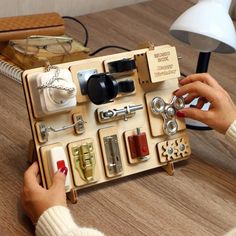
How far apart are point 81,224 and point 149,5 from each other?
40.0 inches

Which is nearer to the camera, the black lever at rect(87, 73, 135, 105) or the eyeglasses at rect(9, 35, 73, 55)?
the black lever at rect(87, 73, 135, 105)

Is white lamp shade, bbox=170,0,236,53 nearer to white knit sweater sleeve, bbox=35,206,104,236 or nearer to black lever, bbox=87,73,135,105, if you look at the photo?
black lever, bbox=87,73,135,105

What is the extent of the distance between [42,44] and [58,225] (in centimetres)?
56

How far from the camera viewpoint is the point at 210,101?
35.9 inches

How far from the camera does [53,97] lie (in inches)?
30.5

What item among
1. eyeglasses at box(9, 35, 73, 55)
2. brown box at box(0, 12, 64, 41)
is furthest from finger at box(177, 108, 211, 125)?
brown box at box(0, 12, 64, 41)

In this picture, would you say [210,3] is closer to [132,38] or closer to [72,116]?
[72,116]

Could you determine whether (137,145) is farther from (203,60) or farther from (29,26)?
(29,26)

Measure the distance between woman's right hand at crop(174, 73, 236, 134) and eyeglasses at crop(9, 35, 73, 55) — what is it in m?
0.36

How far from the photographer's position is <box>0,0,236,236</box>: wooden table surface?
0.79 metres

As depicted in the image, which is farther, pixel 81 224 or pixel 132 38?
pixel 132 38

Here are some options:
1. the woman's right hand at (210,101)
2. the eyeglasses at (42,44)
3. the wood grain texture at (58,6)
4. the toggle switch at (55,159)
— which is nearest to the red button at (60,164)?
the toggle switch at (55,159)

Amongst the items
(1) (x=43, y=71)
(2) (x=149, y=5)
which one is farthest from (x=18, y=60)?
(2) (x=149, y=5)

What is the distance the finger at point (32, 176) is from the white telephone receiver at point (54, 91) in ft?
0.30
